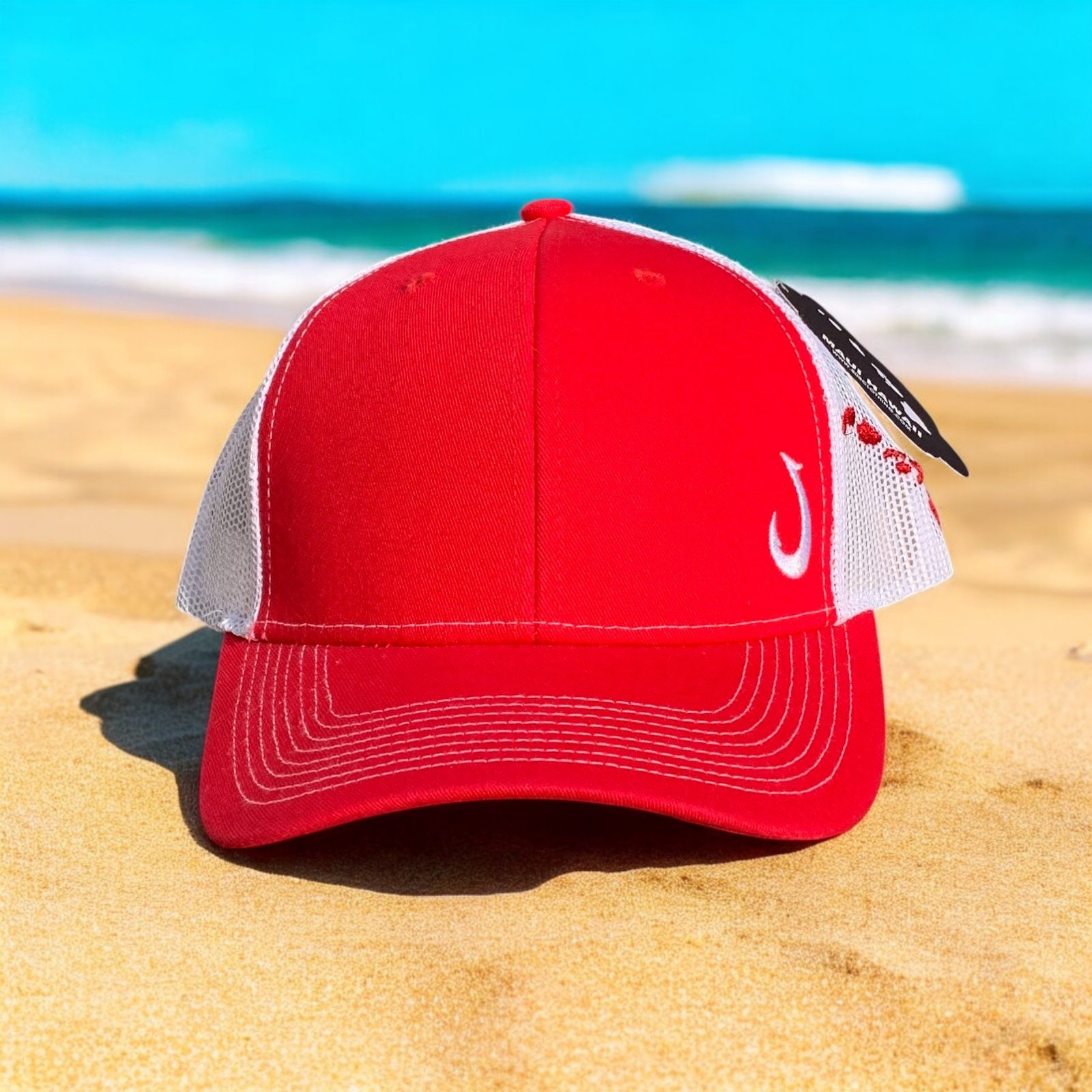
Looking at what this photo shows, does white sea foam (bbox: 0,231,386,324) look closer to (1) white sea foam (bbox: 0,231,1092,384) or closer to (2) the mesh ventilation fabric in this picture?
(1) white sea foam (bbox: 0,231,1092,384)

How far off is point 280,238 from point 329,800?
2078cm

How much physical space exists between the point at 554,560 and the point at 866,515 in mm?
449

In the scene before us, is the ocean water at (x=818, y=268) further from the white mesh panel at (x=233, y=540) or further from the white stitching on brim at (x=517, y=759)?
the white stitching on brim at (x=517, y=759)

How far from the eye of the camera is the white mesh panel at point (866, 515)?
5.65 feet

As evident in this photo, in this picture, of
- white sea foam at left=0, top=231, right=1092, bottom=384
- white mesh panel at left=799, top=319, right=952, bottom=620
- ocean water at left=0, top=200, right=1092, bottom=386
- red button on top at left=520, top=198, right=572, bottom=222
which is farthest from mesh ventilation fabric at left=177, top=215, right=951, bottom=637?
white sea foam at left=0, top=231, right=1092, bottom=384

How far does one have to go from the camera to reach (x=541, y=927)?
1.40 m

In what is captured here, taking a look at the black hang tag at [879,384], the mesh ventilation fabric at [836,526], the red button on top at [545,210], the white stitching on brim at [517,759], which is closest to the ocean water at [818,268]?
the red button on top at [545,210]

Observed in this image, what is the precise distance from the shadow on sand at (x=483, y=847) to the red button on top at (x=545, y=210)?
81 cm

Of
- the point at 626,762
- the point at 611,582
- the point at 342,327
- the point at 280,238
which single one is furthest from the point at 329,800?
the point at 280,238

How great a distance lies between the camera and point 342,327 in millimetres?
1809

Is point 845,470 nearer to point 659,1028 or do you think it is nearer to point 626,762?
point 626,762

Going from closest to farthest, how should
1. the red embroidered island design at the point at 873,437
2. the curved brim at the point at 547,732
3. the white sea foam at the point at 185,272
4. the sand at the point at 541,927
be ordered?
1. the sand at the point at 541,927
2. the curved brim at the point at 547,732
3. the red embroidered island design at the point at 873,437
4. the white sea foam at the point at 185,272

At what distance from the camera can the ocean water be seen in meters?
9.64

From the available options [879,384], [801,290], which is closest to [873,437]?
[879,384]
